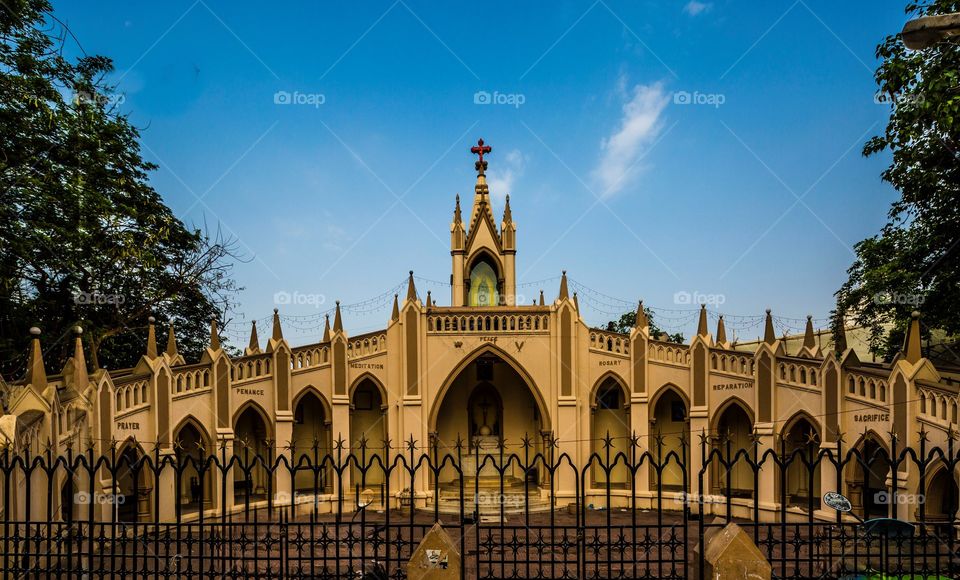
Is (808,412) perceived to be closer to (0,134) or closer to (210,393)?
(210,393)

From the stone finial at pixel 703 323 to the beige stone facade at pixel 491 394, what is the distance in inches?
2.9

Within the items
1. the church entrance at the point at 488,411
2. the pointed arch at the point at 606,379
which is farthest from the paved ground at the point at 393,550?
the church entrance at the point at 488,411

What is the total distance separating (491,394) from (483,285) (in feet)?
13.8

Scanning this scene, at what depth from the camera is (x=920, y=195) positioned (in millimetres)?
16609

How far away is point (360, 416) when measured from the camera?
24.8 m

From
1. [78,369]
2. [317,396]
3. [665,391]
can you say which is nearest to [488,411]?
[317,396]

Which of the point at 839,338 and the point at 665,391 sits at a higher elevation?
the point at 839,338

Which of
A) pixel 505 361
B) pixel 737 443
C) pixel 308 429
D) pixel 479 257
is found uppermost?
pixel 479 257

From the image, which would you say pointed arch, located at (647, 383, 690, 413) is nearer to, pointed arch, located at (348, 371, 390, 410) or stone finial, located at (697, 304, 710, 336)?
stone finial, located at (697, 304, 710, 336)

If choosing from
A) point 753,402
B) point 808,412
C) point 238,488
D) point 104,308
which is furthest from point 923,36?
point 238,488

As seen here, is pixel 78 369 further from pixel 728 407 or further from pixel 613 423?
pixel 728 407

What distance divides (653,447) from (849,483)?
6.37m

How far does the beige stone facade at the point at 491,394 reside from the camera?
18.6 metres

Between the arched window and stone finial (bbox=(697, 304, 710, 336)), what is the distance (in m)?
7.68
